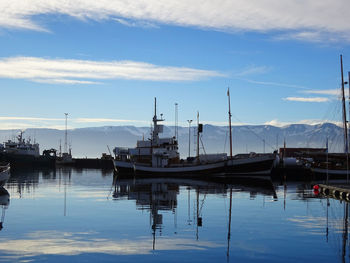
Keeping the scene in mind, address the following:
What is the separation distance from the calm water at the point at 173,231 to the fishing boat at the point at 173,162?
43944 mm

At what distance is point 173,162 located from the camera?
92.9m

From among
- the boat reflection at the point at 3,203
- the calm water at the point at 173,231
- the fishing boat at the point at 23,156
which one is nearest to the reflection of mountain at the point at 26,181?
the boat reflection at the point at 3,203

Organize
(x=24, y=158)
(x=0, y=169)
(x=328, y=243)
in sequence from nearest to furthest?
(x=328, y=243), (x=0, y=169), (x=24, y=158)

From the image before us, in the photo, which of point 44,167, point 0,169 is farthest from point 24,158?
point 0,169

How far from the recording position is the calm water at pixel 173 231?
837 inches

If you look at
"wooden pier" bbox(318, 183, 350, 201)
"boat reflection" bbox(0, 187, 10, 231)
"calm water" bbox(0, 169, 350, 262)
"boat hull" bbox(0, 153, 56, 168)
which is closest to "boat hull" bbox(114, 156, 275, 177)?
"wooden pier" bbox(318, 183, 350, 201)

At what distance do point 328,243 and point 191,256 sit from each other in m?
7.06

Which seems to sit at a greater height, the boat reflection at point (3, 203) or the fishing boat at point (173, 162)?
the fishing boat at point (173, 162)

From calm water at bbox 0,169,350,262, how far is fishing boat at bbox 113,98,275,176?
144 feet

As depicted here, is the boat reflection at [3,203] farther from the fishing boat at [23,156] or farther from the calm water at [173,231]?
the fishing boat at [23,156]

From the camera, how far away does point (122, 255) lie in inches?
836

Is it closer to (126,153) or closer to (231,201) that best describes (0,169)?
(231,201)

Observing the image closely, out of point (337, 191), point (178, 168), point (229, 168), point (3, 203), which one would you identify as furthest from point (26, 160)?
point (337, 191)

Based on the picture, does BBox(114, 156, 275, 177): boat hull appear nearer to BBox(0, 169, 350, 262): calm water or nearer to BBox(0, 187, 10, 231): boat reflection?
BBox(0, 187, 10, 231): boat reflection
